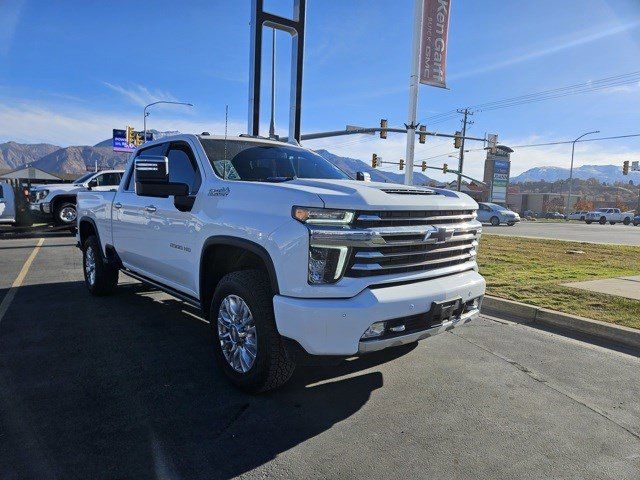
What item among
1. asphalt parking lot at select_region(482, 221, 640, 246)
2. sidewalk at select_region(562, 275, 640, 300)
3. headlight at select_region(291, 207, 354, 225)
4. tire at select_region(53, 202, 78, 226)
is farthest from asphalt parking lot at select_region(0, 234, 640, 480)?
asphalt parking lot at select_region(482, 221, 640, 246)

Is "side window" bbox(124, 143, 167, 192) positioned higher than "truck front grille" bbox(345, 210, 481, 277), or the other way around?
"side window" bbox(124, 143, 167, 192)

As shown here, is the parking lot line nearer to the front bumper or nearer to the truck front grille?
the front bumper

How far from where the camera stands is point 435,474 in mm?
2605

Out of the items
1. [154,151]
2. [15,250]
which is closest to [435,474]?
[154,151]

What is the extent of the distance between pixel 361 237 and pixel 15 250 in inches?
450

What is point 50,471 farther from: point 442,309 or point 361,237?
point 442,309

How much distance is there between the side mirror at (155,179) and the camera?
154 inches

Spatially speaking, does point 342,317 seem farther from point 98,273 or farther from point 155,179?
point 98,273

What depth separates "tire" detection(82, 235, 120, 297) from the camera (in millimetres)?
6332

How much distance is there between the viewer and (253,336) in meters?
3.41

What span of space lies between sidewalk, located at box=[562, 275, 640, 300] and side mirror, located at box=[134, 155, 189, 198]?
20.0 ft

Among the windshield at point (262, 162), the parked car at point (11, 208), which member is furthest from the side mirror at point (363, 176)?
the parked car at point (11, 208)

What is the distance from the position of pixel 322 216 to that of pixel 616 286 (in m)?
6.31

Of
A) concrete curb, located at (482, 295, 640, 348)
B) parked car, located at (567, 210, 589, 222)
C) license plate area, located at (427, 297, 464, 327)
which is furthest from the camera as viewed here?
parked car, located at (567, 210, 589, 222)
